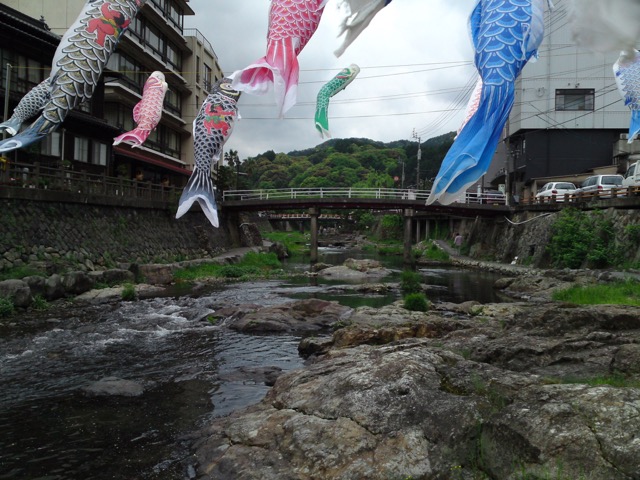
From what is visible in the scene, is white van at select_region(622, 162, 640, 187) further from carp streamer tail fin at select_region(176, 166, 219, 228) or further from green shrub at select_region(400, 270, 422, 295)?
carp streamer tail fin at select_region(176, 166, 219, 228)

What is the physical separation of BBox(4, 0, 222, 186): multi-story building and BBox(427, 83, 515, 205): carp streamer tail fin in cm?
2568

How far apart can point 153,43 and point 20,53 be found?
13862 mm

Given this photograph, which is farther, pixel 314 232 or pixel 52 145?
pixel 314 232

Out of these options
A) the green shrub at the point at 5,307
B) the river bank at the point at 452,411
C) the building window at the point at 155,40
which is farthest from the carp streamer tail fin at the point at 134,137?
the building window at the point at 155,40

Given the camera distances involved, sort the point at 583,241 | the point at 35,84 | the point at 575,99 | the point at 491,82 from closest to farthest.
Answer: the point at 491,82 < the point at 583,241 < the point at 35,84 < the point at 575,99

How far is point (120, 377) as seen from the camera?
9.58m

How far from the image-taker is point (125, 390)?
27.7ft

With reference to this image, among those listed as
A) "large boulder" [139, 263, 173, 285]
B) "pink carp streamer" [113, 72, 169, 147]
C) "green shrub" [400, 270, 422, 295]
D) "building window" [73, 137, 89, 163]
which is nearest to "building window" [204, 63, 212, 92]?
"building window" [73, 137, 89, 163]

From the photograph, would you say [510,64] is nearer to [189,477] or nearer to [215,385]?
[189,477]

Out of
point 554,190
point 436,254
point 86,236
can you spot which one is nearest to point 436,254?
point 436,254

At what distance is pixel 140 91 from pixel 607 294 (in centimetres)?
3192

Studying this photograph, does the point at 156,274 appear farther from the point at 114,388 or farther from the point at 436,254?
the point at 436,254

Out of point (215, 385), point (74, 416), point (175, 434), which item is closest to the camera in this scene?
point (175, 434)

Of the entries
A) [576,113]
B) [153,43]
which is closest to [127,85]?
[153,43]
